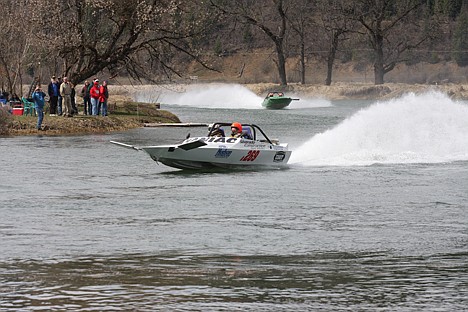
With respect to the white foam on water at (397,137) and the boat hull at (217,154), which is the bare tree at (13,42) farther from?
the boat hull at (217,154)

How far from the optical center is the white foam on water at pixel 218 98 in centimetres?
8969

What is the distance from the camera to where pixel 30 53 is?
57.1 metres

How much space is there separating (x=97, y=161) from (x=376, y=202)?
12971 millimetres

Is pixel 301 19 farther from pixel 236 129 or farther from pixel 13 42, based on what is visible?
pixel 236 129

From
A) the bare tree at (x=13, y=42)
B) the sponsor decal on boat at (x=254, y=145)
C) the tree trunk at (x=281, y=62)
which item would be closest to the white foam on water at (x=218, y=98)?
the tree trunk at (x=281, y=62)

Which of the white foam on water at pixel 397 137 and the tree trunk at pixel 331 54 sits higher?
the tree trunk at pixel 331 54

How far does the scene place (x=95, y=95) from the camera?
4975cm

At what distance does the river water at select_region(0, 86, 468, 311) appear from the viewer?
15.8m

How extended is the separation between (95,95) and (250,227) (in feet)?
94.2

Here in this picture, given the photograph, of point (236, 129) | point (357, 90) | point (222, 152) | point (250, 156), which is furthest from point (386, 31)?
point (222, 152)

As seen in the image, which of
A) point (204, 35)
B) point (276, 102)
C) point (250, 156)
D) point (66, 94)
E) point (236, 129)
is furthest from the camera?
point (276, 102)

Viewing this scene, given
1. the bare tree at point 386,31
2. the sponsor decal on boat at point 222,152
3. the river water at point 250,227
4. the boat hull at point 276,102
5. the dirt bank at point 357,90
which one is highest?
the bare tree at point 386,31

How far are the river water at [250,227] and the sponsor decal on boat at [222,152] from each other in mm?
691

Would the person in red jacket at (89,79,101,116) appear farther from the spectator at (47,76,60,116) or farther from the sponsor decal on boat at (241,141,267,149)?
the sponsor decal on boat at (241,141,267,149)
